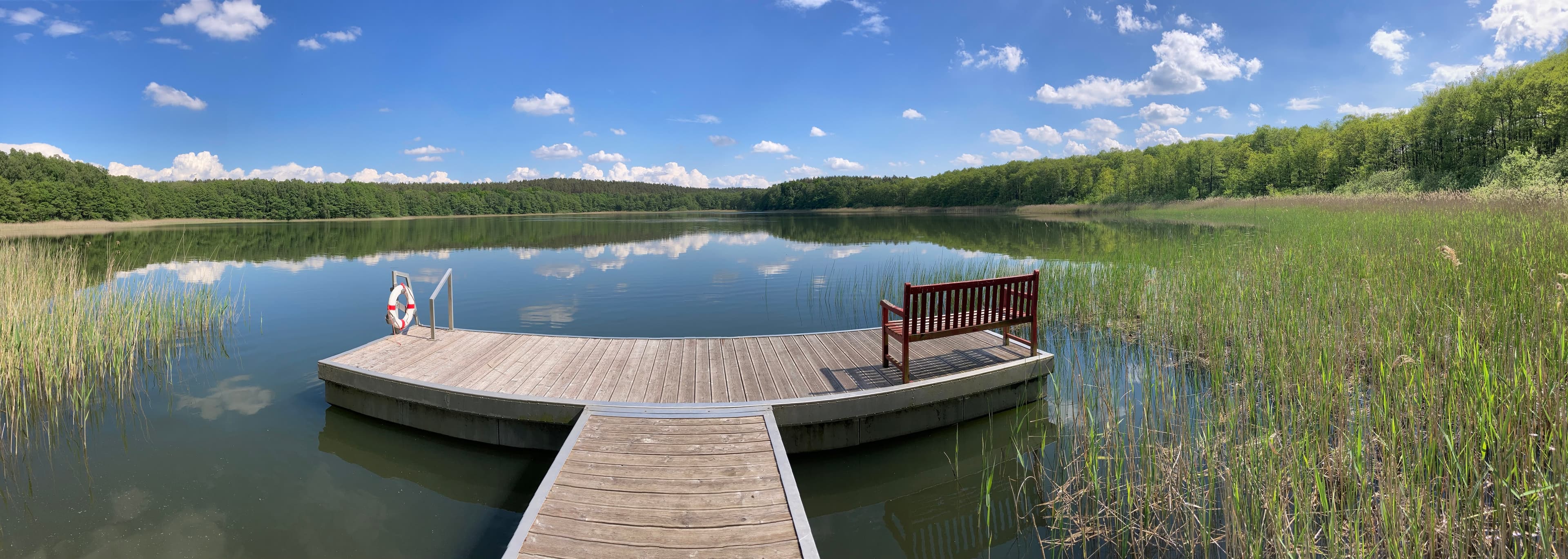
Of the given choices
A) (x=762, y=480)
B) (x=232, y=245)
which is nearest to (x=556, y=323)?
(x=762, y=480)

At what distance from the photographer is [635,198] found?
141 m

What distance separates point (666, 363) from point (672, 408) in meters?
1.46

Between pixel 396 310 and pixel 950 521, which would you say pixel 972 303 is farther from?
pixel 396 310

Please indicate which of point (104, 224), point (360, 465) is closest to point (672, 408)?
point (360, 465)

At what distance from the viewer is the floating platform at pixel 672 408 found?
Result: 3074mm

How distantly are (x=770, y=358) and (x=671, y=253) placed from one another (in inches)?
677

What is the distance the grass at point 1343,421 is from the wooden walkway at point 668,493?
1693 millimetres

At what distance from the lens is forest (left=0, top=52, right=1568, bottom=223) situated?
31203mm

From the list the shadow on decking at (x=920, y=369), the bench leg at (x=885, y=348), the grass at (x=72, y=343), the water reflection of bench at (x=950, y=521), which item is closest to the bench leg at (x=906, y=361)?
the shadow on decking at (x=920, y=369)

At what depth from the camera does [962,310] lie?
534cm

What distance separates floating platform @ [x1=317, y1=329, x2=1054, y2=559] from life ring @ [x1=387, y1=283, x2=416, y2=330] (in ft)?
0.58

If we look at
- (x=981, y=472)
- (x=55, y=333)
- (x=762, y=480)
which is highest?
(x=55, y=333)

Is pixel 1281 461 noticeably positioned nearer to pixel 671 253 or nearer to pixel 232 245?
pixel 671 253

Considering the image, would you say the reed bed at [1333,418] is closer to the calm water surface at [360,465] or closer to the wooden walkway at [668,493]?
the calm water surface at [360,465]
